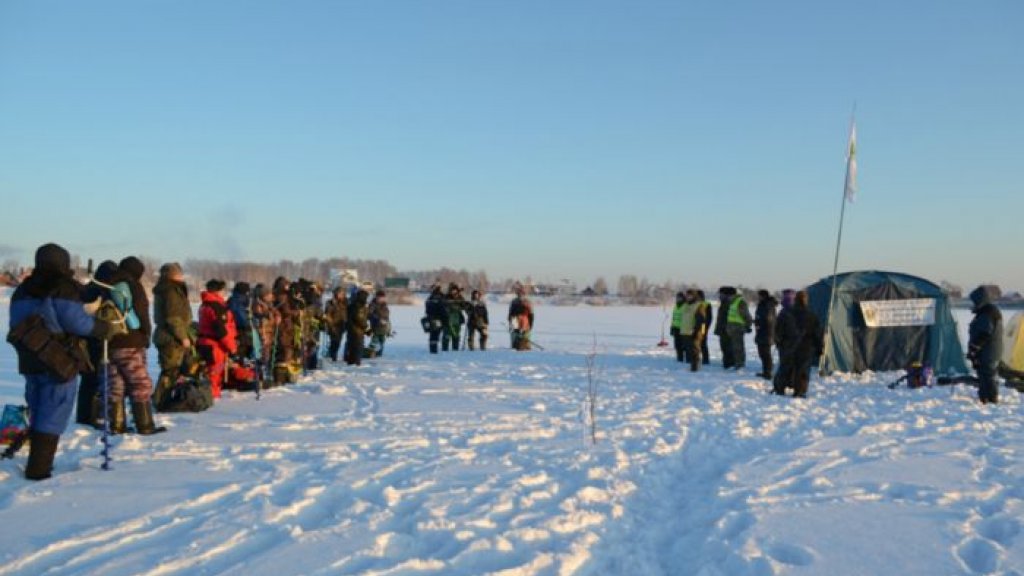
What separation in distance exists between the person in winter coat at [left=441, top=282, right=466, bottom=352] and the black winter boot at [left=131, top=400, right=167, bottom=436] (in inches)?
408

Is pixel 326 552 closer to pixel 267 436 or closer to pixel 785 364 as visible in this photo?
pixel 267 436

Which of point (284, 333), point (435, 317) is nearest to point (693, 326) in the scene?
point (435, 317)

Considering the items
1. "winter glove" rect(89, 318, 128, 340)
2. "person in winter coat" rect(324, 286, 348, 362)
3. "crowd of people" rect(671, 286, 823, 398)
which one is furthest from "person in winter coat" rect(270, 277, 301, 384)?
"crowd of people" rect(671, 286, 823, 398)

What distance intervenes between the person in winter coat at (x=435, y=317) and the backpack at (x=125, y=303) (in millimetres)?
10050

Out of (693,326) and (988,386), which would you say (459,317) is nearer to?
(693,326)

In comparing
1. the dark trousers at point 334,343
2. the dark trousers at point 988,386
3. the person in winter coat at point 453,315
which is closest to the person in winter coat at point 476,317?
the person in winter coat at point 453,315

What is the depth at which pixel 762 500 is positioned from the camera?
497 cm

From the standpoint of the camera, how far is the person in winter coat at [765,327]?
12.6 metres

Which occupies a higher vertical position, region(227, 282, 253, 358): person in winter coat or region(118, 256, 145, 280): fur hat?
region(118, 256, 145, 280): fur hat

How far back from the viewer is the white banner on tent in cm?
1344

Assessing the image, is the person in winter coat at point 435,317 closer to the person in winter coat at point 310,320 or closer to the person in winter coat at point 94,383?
the person in winter coat at point 310,320

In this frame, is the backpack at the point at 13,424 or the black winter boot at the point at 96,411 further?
the black winter boot at the point at 96,411

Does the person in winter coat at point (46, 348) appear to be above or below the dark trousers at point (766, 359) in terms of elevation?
above

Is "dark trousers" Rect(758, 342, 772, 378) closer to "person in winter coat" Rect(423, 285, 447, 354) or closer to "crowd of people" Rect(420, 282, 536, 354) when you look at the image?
"crowd of people" Rect(420, 282, 536, 354)
